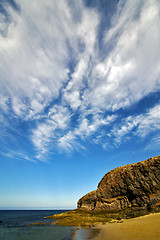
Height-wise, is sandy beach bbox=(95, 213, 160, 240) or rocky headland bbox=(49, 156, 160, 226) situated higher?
rocky headland bbox=(49, 156, 160, 226)

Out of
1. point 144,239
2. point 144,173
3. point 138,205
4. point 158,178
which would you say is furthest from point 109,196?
point 144,239

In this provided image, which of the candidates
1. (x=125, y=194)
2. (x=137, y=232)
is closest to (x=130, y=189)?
(x=125, y=194)

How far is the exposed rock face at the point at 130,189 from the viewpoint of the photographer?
38.3 metres

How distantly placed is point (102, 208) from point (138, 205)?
13.4m

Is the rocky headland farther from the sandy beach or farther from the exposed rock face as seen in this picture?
the sandy beach

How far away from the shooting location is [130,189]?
140ft

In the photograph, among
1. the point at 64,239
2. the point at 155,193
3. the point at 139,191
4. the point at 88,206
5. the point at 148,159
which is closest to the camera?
the point at 64,239

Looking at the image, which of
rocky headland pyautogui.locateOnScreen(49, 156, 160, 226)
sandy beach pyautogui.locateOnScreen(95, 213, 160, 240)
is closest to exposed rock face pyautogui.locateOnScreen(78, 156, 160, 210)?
rocky headland pyautogui.locateOnScreen(49, 156, 160, 226)

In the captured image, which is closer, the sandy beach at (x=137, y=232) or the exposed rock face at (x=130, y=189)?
the sandy beach at (x=137, y=232)

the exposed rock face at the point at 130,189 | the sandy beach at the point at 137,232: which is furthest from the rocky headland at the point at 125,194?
the sandy beach at the point at 137,232

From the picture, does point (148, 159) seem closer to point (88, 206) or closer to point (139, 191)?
point (139, 191)

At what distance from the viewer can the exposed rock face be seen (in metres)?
38.3

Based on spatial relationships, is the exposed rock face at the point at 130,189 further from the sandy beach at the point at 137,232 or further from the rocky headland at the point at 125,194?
the sandy beach at the point at 137,232

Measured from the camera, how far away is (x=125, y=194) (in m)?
44.5
